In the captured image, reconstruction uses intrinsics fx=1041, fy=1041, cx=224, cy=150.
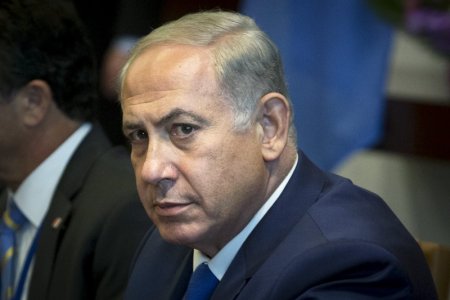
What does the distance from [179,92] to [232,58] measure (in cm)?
11

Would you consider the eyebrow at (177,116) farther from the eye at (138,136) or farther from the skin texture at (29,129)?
the skin texture at (29,129)

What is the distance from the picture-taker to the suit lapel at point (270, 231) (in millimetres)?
1841

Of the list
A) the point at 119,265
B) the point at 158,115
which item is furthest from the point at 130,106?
the point at 119,265

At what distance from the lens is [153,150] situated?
6.02ft

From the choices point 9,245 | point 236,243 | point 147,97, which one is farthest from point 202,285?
point 9,245

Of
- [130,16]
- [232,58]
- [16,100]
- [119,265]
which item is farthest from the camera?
[130,16]

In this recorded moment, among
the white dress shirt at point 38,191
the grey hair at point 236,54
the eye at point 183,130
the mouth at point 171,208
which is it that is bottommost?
the white dress shirt at point 38,191

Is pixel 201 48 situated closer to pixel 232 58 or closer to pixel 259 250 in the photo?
pixel 232 58

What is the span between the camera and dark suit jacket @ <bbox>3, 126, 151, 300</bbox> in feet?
7.38

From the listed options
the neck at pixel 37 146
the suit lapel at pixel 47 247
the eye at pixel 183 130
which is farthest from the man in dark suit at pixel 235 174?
the neck at pixel 37 146

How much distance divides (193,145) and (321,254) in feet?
0.96

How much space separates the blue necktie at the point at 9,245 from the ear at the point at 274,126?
2.80 ft

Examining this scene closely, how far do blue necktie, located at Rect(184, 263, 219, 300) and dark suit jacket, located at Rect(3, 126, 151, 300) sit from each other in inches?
13.2

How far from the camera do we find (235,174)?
5.95ft
